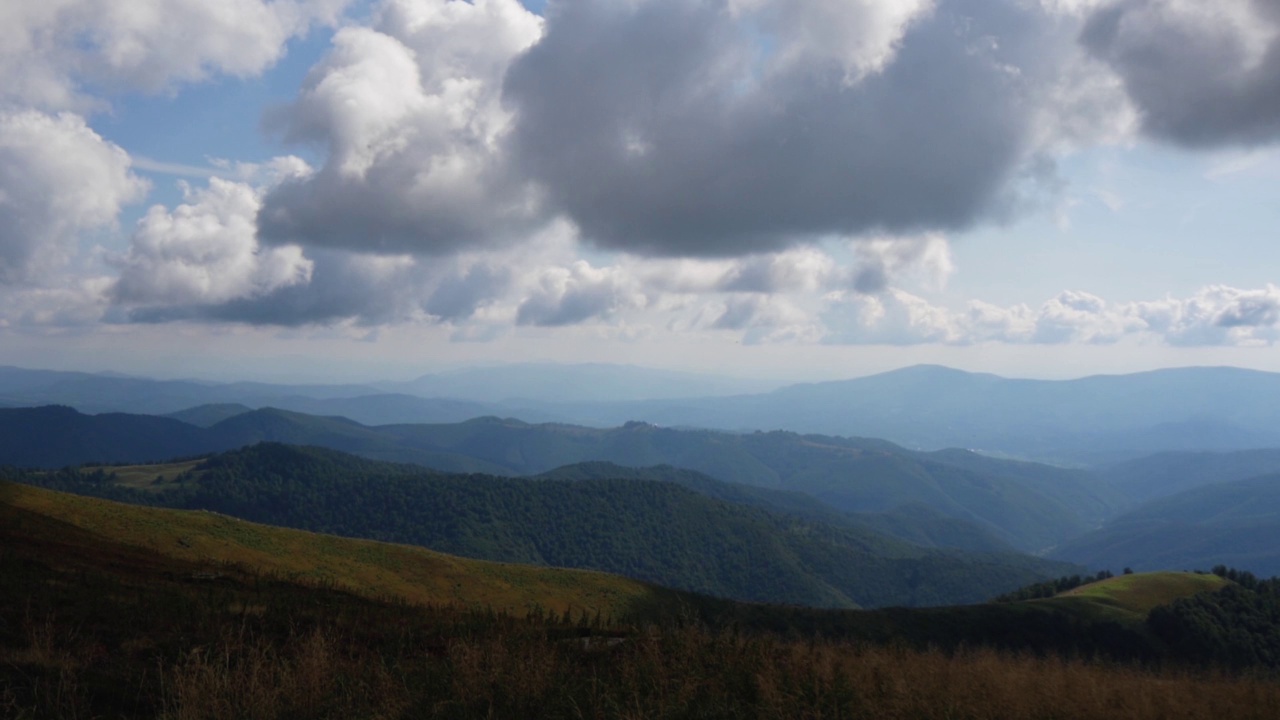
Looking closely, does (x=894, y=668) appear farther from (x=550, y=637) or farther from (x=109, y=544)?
(x=109, y=544)

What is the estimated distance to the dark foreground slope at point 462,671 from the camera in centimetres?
809

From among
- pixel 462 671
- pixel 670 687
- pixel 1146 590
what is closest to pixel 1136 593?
pixel 1146 590

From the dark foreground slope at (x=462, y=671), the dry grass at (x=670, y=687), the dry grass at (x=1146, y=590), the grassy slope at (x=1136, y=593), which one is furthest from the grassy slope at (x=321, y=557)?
the dry grass at (x=1146, y=590)

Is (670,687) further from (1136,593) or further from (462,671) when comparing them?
(1136,593)

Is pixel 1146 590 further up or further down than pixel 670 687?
further down

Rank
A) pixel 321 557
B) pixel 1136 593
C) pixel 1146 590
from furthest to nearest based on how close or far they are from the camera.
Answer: pixel 1146 590
pixel 1136 593
pixel 321 557

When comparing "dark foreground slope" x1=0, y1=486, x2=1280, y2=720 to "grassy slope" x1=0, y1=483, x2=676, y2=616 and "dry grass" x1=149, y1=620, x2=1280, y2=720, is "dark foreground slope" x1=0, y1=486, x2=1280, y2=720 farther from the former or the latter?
"grassy slope" x1=0, y1=483, x2=676, y2=616

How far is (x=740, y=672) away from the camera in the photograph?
9.45m

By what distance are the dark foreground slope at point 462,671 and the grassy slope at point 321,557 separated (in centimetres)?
1907

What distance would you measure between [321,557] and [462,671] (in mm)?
41642

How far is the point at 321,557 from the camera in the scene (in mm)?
44844

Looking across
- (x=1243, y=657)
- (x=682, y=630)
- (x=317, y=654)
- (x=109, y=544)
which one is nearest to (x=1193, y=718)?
(x=682, y=630)

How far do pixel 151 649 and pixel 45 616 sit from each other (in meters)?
2.69

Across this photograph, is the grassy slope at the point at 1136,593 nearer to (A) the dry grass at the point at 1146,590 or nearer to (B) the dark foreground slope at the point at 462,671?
(A) the dry grass at the point at 1146,590
